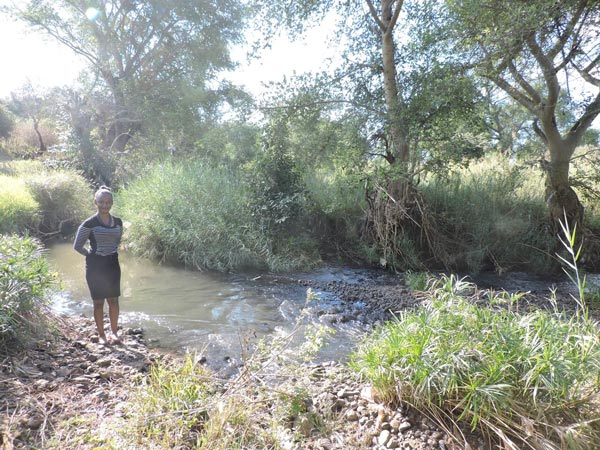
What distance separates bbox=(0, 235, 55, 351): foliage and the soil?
0.27 metres

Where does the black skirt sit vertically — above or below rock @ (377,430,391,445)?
above

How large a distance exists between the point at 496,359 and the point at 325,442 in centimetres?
127

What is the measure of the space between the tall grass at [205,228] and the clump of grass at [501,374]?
5.62 metres

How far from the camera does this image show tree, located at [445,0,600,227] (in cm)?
561

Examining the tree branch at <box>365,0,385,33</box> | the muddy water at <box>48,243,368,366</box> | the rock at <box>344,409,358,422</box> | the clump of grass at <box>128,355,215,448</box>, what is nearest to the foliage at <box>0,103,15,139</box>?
the muddy water at <box>48,243,368,366</box>

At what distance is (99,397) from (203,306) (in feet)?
9.75

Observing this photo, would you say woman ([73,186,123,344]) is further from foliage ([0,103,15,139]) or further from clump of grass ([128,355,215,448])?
foliage ([0,103,15,139])

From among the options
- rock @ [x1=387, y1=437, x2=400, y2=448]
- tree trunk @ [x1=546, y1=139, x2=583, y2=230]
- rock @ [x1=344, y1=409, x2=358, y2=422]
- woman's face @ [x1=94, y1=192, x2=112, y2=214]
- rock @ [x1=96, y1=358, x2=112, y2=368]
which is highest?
tree trunk @ [x1=546, y1=139, x2=583, y2=230]

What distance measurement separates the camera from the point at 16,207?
9.11 m

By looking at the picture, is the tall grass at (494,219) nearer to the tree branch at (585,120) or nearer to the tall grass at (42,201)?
the tree branch at (585,120)

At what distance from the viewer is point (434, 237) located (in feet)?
27.2

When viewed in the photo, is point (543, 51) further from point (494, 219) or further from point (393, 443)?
point (393, 443)

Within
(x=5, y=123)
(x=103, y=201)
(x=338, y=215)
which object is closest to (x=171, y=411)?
(x=103, y=201)

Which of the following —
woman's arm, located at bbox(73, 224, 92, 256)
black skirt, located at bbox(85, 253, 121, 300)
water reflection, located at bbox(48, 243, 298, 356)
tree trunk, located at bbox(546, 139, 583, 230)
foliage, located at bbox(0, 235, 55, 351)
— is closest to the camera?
foliage, located at bbox(0, 235, 55, 351)
